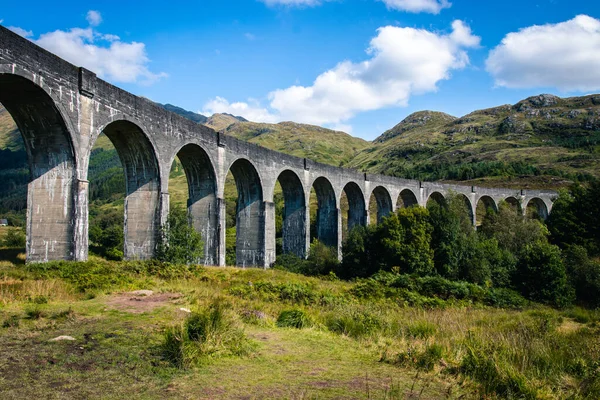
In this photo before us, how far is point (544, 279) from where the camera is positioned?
905 inches

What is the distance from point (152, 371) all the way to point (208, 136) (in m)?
17.4

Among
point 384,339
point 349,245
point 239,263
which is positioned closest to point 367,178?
point 349,245

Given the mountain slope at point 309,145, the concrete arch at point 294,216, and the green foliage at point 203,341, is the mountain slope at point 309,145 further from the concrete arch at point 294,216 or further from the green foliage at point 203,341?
the green foliage at point 203,341

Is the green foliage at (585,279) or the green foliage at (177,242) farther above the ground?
the green foliage at (177,242)

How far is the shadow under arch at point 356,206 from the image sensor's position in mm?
36625

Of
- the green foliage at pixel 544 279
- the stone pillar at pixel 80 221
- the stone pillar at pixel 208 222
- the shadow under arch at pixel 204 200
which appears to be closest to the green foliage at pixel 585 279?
the green foliage at pixel 544 279

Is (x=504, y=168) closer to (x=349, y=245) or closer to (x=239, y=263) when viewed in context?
(x=349, y=245)

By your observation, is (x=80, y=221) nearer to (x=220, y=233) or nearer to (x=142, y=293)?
(x=142, y=293)

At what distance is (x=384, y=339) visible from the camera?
24.7ft

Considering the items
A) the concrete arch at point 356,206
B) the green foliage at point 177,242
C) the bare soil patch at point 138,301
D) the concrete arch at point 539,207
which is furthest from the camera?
the concrete arch at point 539,207

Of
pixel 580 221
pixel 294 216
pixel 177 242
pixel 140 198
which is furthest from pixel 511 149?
pixel 140 198

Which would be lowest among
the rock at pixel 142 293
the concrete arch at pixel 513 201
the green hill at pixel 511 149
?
the rock at pixel 142 293

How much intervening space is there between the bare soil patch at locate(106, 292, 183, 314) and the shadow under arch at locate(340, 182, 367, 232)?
89.0 ft

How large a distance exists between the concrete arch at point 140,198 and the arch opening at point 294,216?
12.2m
